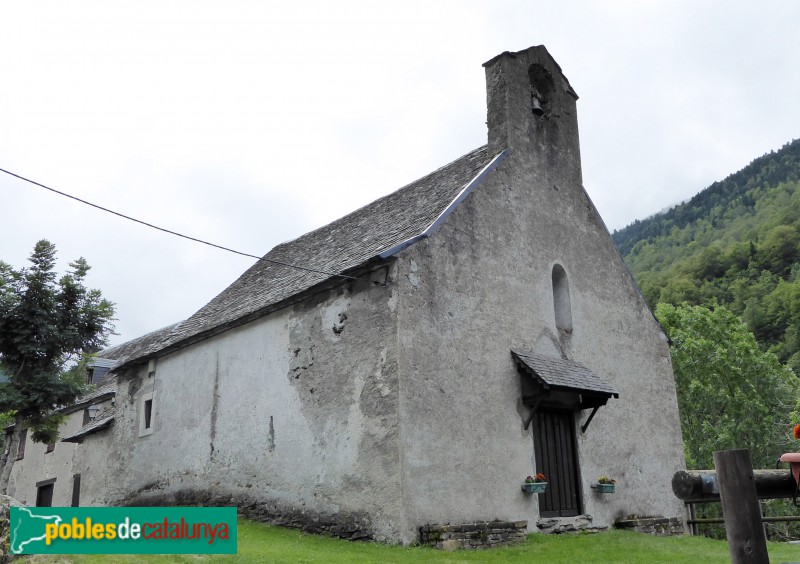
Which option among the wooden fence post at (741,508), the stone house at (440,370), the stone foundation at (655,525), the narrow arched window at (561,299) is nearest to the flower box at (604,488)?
the stone house at (440,370)

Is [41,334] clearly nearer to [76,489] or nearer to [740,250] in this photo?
[76,489]

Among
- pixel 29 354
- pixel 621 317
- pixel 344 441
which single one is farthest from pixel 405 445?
pixel 29 354

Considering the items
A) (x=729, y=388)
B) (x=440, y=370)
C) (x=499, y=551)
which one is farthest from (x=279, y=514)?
(x=729, y=388)

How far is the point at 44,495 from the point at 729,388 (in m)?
30.3

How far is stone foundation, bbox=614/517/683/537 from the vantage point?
637 inches

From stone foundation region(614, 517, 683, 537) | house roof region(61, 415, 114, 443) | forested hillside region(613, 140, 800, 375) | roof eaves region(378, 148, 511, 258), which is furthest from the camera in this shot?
forested hillside region(613, 140, 800, 375)

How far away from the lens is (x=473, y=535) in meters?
12.7

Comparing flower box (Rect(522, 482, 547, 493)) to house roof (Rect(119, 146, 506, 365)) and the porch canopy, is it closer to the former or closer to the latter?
the porch canopy

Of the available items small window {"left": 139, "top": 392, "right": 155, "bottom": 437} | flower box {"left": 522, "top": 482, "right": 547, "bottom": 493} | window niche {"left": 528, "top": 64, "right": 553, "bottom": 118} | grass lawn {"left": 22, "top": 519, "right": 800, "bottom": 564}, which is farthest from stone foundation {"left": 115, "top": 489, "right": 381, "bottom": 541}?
window niche {"left": 528, "top": 64, "right": 553, "bottom": 118}

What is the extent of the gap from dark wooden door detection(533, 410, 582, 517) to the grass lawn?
0.90 m

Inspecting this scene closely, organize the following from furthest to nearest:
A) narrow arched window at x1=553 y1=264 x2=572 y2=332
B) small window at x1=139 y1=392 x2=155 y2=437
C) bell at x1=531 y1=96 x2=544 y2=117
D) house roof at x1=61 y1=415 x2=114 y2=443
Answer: house roof at x1=61 y1=415 x2=114 y2=443 → small window at x1=139 y1=392 x2=155 y2=437 → bell at x1=531 y1=96 x2=544 y2=117 → narrow arched window at x1=553 y1=264 x2=572 y2=332

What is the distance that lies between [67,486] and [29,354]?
7.81 metres

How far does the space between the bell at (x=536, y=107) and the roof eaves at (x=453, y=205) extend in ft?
6.68

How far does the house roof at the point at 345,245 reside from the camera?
15172 millimetres
